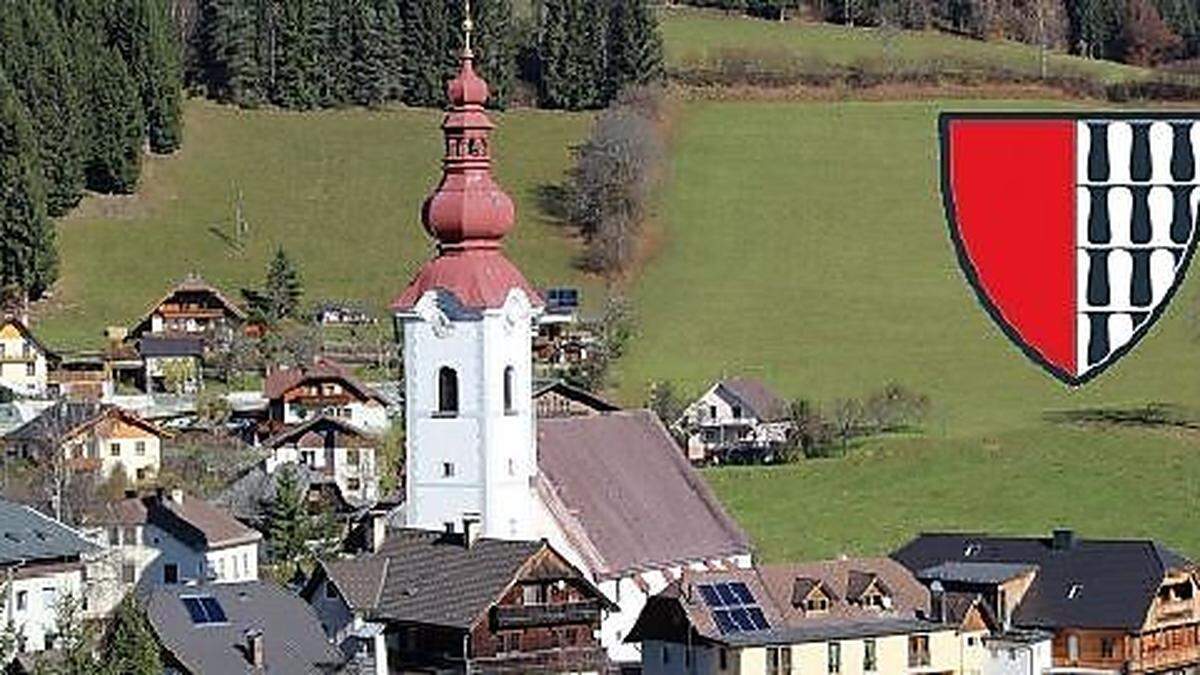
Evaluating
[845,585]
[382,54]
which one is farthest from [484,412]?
[382,54]

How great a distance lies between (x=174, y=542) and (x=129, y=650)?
2131 cm

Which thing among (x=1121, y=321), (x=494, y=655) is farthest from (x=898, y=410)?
(x=1121, y=321)

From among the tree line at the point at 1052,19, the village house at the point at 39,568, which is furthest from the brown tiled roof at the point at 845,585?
the tree line at the point at 1052,19

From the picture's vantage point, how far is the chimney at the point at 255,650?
1384 inches

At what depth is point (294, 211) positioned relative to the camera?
91.0m

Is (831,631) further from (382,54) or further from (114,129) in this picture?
(382,54)

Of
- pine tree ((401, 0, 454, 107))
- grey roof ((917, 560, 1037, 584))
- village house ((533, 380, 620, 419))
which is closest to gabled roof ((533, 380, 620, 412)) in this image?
village house ((533, 380, 620, 419))

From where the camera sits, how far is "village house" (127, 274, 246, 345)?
7588 centimetres

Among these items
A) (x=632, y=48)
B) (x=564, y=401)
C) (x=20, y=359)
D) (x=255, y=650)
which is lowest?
(x=255, y=650)

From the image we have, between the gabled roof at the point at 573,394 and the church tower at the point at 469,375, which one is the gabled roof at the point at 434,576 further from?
the gabled roof at the point at 573,394

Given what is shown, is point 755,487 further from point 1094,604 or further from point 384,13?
point 384,13

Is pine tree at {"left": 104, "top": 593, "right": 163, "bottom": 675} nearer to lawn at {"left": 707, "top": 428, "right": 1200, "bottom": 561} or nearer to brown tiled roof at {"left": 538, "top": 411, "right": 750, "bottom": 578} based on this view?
brown tiled roof at {"left": 538, "top": 411, "right": 750, "bottom": 578}

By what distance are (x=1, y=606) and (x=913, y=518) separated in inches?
824

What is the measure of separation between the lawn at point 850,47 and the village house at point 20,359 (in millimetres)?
38791
